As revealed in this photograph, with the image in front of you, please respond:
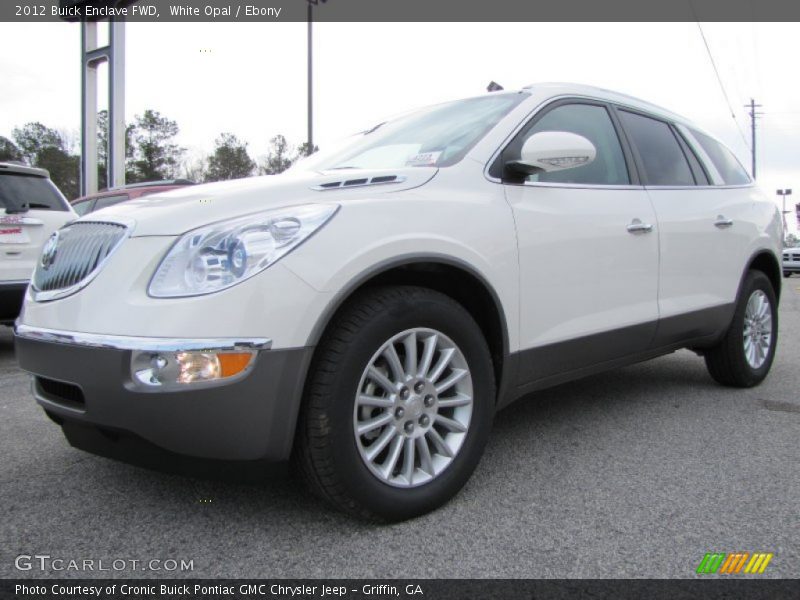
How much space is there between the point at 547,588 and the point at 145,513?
1.40 m

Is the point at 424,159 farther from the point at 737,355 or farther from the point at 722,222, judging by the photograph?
the point at 737,355

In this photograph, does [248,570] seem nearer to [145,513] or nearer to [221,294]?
[145,513]

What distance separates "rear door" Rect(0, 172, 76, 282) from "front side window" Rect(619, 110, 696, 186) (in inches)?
169

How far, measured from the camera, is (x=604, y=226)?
3.02 metres

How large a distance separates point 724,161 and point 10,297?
536cm

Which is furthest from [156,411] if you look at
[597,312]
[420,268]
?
[597,312]

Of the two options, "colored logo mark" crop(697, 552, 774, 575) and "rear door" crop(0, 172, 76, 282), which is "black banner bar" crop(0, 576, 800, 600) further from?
"rear door" crop(0, 172, 76, 282)

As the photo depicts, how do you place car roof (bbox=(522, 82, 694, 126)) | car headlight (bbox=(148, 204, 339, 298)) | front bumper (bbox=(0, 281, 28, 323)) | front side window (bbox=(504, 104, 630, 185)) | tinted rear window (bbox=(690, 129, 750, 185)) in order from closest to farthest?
car headlight (bbox=(148, 204, 339, 298)) < front side window (bbox=(504, 104, 630, 185)) < car roof (bbox=(522, 82, 694, 126)) < tinted rear window (bbox=(690, 129, 750, 185)) < front bumper (bbox=(0, 281, 28, 323))

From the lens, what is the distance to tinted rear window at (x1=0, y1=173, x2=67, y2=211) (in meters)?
5.30

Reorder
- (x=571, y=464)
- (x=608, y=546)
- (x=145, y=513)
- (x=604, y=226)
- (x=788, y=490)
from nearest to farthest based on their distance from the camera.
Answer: (x=608, y=546) < (x=145, y=513) < (x=788, y=490) < (x=571, y=464) < (x=604, y=226)

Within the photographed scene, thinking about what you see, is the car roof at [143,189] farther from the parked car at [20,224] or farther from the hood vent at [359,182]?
the hood vent at [359,182]

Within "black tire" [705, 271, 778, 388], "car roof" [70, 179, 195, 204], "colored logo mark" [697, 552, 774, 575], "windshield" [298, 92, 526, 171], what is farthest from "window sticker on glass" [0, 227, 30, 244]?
"colored logo mark" [697, 552, 774, 575]

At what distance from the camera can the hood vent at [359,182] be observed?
227 centimetres

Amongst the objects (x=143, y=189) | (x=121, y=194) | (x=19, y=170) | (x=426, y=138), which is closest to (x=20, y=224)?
(x=19, y=170)
